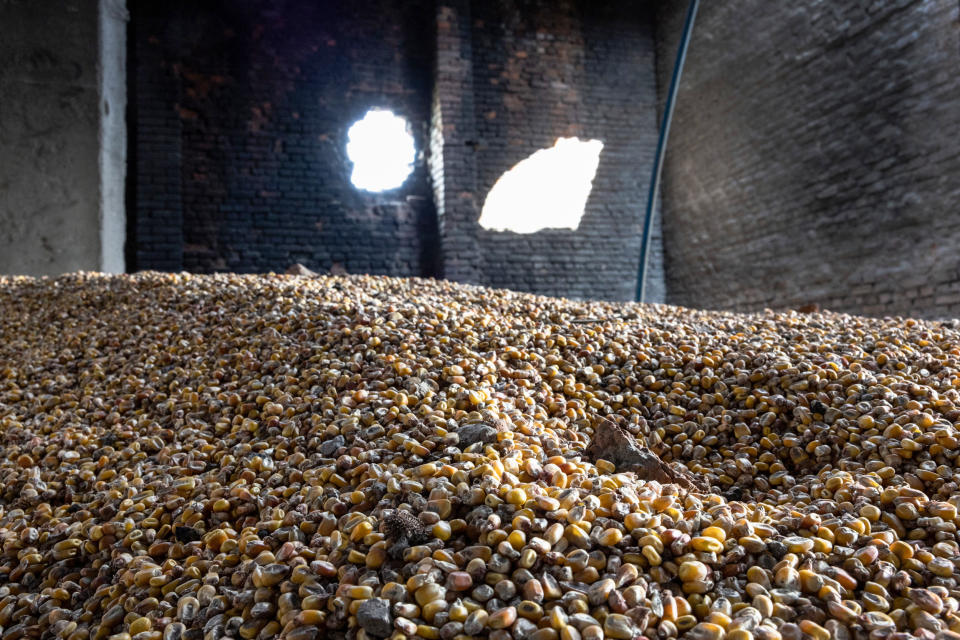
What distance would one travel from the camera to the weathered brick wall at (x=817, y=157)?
5.00m

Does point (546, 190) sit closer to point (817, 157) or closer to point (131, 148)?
point (817, 157)

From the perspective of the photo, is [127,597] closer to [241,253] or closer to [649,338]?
[649,338]

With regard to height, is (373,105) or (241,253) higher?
(373,105)

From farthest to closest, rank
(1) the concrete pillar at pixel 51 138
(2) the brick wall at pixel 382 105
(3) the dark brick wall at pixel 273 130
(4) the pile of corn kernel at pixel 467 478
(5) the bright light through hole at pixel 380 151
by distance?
(5) the bright light through hole at pixel 380 151
(2) the brick wall at pixel 382 105
(3) the dark brick wall at pixel 273 130
(1) the concrete pillar at pixel 51 138
(4) the pile of corn kernel at pixel 467 478

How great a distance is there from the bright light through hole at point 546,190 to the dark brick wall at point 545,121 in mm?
105

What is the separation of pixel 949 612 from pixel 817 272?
19.1ft

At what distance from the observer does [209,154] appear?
6.96 m

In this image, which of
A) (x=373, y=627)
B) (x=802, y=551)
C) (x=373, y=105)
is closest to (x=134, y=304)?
(x=373, y=627)

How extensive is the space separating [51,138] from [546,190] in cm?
536

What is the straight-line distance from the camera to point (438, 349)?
220cm

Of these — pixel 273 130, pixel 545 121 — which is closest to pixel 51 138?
pixel 273 130

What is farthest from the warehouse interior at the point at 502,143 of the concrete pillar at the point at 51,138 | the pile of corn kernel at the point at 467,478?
the pile of corn kernel at the point at 467,478

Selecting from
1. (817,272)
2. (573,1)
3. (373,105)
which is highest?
(573,1)

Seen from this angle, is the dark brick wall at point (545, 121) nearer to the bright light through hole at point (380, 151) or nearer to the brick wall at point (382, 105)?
the brick wall at point (382, 105)
